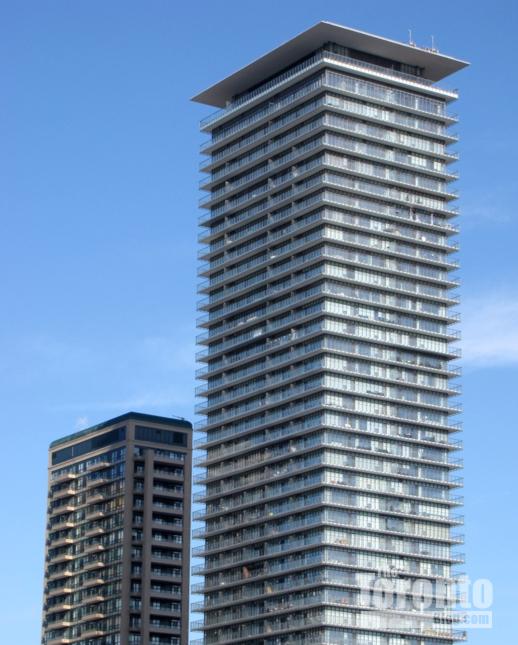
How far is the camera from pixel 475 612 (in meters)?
196

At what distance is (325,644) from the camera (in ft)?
652

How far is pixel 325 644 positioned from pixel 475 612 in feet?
64.0
